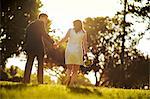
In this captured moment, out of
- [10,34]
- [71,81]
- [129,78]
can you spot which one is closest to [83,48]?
[71,81]

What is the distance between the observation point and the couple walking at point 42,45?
13.1m

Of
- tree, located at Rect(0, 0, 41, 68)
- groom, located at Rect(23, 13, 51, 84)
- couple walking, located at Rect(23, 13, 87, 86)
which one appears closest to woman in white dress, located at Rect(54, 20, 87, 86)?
couple walking, located at Rect(23, 13, 87, 86)

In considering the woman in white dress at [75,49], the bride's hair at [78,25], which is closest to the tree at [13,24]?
the woman in white dress at [75,49]

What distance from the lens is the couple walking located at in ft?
43.0

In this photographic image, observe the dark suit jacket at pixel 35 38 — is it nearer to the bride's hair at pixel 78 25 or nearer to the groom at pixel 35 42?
the groom at pixel 35 42

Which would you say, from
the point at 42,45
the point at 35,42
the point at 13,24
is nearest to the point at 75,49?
the point at 42,45

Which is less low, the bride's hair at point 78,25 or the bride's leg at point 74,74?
the bride's hair at point 78,25

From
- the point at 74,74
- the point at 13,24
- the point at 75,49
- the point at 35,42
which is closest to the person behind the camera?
the point at 35,42

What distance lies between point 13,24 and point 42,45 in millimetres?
36482

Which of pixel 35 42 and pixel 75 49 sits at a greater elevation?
pixel 35 42

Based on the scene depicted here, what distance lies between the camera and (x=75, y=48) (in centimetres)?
1412

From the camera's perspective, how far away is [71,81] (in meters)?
14.2

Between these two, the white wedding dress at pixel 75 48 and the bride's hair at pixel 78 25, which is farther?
the white wedding dress at pixel 75 48

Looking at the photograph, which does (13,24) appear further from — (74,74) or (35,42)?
(35,42)
